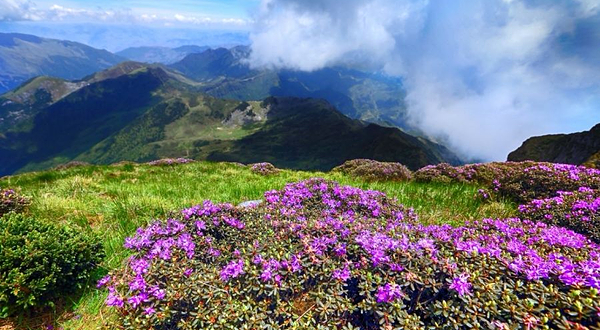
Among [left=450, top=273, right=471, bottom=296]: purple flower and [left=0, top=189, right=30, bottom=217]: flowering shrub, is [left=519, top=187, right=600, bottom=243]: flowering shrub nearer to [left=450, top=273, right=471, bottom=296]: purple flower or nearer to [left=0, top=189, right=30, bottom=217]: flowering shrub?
[left=450, top=273, right=471, bottom=296]: purple flower

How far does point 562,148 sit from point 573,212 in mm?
30544

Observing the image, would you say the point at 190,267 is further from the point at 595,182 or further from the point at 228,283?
the point at 595,182

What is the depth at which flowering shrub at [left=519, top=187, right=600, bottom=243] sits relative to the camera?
5785 mm

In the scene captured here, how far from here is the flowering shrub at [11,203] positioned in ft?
23.2

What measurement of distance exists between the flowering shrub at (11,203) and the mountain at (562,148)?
25580mm

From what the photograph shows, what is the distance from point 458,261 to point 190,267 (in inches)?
127

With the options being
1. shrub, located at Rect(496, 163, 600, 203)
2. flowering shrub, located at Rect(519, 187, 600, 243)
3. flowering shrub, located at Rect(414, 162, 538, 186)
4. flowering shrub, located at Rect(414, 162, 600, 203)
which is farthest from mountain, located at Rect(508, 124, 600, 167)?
flowering shrub, located at Rect(519, 187, 600, 243)

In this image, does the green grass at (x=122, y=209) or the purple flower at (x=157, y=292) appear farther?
the green grass at (x=122, y=209)

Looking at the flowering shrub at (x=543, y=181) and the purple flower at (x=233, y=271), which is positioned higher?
the flowering shrub at (x=543, y=181)

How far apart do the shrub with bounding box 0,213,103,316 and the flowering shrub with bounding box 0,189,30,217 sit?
282 cm

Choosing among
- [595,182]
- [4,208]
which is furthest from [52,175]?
[595,182]

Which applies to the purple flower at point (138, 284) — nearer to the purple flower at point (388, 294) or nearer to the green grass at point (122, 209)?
the green grass at point (122, 209)

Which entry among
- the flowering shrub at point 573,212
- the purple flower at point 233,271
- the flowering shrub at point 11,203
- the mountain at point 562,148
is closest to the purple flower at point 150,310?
the purple flower at point 233,271

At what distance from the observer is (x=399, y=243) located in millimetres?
3664
